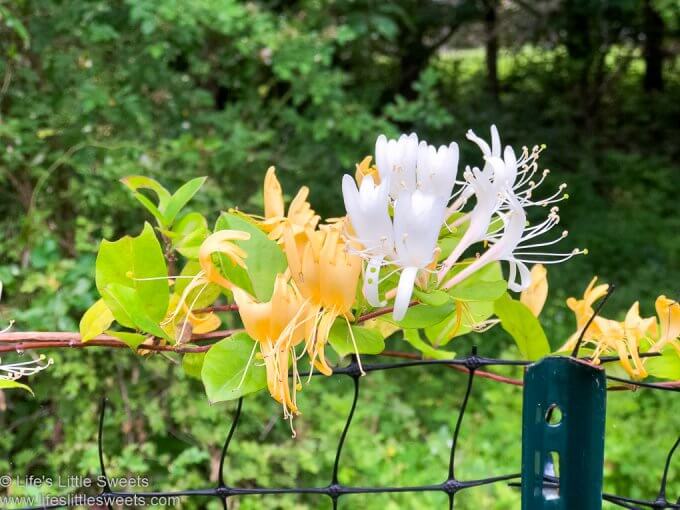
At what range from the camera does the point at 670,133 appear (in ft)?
16.6

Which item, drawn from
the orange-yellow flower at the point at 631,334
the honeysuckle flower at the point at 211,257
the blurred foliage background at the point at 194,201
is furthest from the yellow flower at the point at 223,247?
the blurred foliage background at the point at 194,201

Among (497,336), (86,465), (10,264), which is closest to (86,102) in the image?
(10,264)

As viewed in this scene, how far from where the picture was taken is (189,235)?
0.45 metres

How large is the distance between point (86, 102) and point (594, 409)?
4.31ft

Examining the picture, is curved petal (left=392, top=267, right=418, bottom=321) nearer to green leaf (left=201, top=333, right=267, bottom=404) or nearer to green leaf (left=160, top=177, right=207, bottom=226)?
green leaf (left=201, top=333, right=267, bottom=404)

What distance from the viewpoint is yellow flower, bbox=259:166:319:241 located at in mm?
403

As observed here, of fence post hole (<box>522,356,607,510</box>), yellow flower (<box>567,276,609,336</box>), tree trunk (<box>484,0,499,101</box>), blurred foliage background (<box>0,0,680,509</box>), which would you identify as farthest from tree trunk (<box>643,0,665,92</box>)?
fence post hole (<box>522,356,607,510</box>)

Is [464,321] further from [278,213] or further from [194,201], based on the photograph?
[194,201]

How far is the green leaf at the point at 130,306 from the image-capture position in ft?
1.24

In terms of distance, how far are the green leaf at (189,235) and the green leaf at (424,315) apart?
141 millimetres

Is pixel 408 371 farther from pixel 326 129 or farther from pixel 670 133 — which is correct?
pixel 670 133

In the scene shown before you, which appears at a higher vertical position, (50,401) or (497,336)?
(50,401)

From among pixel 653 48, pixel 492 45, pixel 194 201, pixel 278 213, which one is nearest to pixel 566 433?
pixel 278 213

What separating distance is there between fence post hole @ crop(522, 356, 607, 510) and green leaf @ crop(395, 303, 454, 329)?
0.20 feet
